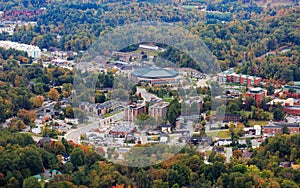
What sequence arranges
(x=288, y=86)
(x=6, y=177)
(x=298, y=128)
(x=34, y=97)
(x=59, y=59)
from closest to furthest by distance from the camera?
(x=6, y=177), (x=298, y=128), (x=34, y=97), (x=288, y=86), (x=59, y=59)

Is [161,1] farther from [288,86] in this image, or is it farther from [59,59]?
[288,86]

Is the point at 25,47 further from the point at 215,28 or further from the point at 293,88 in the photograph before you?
the point at 293,88

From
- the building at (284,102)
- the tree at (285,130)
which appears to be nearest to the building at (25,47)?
the building at (284,102)

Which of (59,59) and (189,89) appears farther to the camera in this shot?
(59,59)

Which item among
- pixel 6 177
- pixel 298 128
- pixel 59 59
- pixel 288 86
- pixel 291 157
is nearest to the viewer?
pixel 6 177

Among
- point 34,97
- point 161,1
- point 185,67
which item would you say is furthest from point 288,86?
point 161,1

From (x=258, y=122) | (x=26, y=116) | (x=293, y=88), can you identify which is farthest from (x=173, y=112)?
(x=293, y=88)
